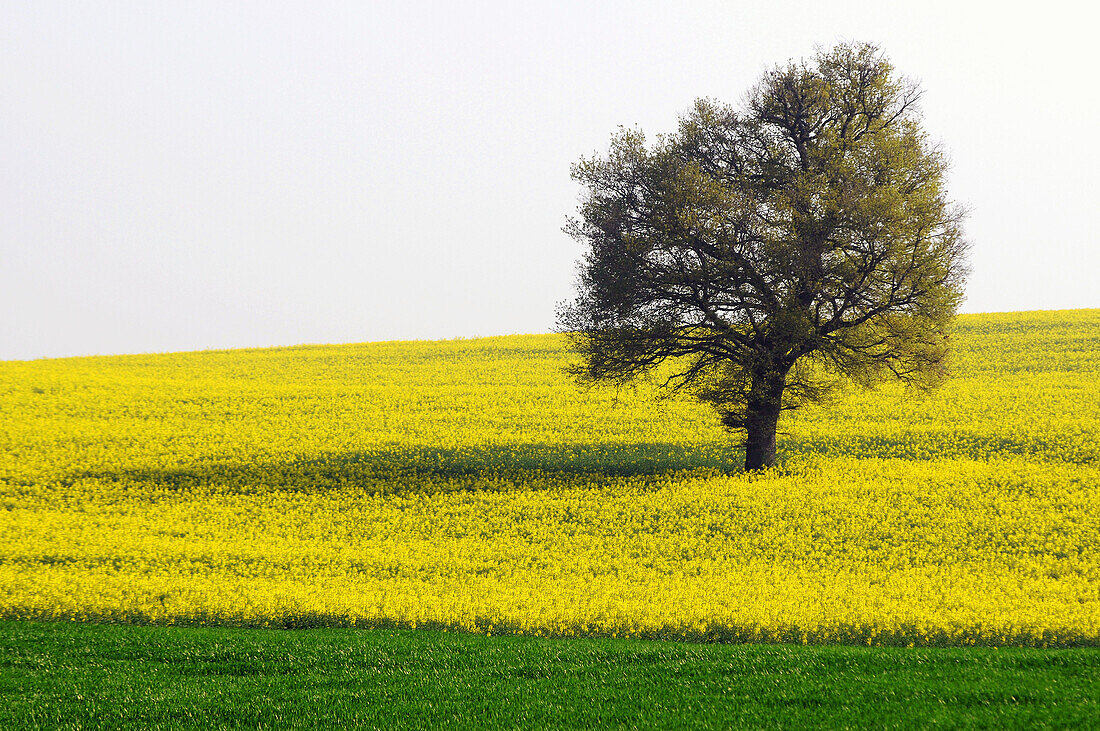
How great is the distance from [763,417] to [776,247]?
562 cm

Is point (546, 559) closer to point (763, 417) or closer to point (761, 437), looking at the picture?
point (763, 417)

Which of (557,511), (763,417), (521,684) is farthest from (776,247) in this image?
(521,684)

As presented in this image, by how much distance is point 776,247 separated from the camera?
2612cm

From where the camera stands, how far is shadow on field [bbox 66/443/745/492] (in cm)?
2691

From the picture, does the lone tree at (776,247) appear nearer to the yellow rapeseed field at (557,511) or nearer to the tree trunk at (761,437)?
the tree trunk at (761,437)

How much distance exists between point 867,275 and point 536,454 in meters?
12.7

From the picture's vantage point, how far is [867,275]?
26906mm

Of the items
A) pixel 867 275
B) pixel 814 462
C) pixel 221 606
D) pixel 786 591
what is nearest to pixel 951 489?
pixel 814 462

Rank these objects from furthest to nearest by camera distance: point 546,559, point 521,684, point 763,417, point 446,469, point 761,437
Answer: point 446,469 → point 761,437 → point 763,417 → point 546,559 → point 521,684

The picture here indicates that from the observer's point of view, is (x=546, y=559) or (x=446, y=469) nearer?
(x=546, y=559)

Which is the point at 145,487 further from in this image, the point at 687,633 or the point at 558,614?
the point at 687,633

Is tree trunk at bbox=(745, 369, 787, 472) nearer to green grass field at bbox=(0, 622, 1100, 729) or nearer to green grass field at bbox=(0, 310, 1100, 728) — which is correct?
green grass field at bbox=(0, 310, 1100, 728)

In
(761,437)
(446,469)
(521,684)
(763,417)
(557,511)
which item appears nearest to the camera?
(521,684)

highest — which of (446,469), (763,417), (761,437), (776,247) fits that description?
(776,247)
